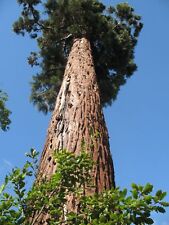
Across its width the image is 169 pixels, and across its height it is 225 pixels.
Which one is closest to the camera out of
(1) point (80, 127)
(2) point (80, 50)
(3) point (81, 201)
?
(3) point (81, 201)

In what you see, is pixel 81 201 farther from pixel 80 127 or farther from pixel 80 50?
pixel 80 50

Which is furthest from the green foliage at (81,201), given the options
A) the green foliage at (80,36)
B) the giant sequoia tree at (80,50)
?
the green foliage at (80,36)

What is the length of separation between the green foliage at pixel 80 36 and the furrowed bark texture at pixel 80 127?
4405 mm

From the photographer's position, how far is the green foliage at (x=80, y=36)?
10.9 m

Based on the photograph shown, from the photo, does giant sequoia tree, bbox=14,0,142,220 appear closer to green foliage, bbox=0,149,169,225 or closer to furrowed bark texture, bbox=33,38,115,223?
furrowed bark texture, bbox=33,38,115,223

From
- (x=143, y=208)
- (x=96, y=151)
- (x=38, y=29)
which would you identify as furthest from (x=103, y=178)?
(x=38, y=29)

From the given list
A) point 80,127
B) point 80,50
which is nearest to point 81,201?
point 80,127

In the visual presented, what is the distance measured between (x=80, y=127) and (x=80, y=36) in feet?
19.4

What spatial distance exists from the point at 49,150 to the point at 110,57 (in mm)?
7688

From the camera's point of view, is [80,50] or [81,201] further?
[80,50]

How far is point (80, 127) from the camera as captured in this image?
Answer: 4.54 metres

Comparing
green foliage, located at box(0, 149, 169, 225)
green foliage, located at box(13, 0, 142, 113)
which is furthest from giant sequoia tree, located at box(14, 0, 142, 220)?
green foliage, located at box(0, 149, 169, 225)

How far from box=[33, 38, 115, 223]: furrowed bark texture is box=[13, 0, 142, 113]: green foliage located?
4.40 meters

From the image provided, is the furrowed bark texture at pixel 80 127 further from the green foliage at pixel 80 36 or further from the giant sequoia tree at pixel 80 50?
the green foliage at pixel 80 36
